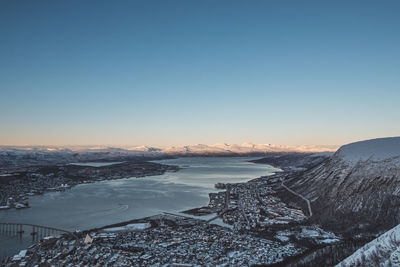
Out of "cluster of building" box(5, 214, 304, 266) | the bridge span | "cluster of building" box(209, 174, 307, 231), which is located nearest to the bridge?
the bridge span

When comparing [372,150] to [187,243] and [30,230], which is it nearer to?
[187,243]

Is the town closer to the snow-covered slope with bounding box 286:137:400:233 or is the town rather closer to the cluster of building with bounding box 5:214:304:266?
the cluster of building with bounding box 5:214:304:266

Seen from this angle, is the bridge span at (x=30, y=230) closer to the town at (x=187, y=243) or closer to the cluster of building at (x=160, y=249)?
the town at (x=187, y=243)

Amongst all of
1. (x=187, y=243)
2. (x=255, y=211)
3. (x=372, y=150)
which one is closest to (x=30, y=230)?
(x=187, y=243)

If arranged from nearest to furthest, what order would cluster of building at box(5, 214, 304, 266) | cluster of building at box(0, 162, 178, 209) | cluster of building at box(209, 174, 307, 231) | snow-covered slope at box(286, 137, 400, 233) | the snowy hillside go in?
cluster of building at box(5, 214, 304, 266) → snow-covered slope at box(286, 137, 400, 233) → cluster of building at box(209, 174, 307, 231) → the snowy hillside → cluster of building at box(0, 162, 178, 209)

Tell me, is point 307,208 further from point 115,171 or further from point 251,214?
point 115,171

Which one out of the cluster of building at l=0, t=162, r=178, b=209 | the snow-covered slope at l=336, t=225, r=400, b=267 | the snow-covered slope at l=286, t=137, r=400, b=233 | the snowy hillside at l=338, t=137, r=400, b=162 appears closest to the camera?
the snow-covered slope at l=336, t=225, r=400, b=267

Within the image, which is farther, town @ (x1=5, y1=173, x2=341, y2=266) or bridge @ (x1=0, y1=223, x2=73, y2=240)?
bridge @ (x1=0, y1=223, x2=73, y2=240)
